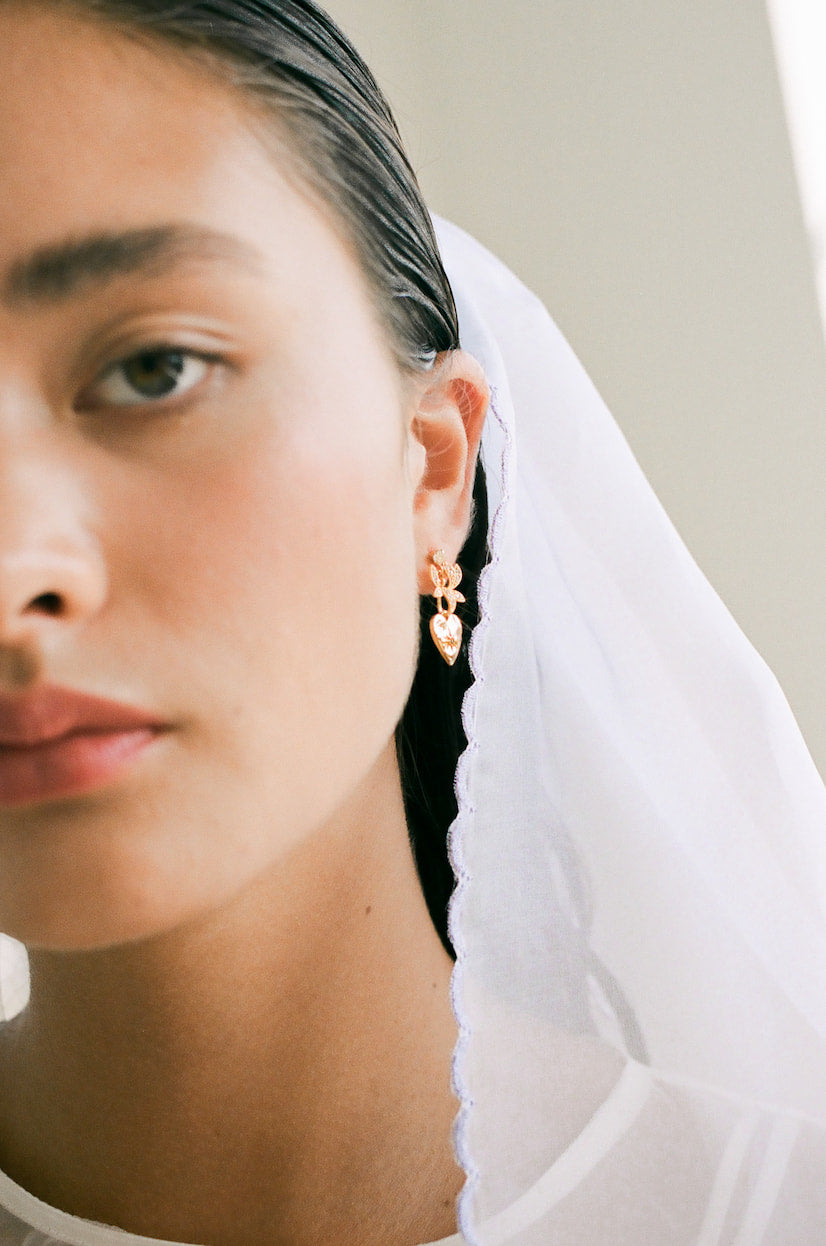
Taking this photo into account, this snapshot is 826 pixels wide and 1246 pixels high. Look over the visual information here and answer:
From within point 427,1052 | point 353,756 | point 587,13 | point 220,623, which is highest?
point 587,13

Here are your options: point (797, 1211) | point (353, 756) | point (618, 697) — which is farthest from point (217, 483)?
point (797, 1211)

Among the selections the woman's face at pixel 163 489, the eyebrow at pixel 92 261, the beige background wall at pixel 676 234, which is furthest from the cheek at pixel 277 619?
the beige background wall at pixel 676 234

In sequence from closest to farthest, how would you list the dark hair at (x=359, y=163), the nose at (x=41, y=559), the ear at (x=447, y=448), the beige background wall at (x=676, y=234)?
the nose at (x=41, y=559)
the dark hair at (x=359, y=163)
the ear at (x=447, y=448)
the beige background wall at (x=676, y=234)

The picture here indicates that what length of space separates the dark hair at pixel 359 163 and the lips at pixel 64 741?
0.34 meters

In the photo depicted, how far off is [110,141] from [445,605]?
1.28ft

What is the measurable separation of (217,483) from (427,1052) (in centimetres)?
43

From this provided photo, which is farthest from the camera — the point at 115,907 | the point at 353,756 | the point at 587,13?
the point at 587,13

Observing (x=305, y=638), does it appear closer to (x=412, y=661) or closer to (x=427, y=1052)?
(x=412, y=661)

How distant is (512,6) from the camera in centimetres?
Result: 158

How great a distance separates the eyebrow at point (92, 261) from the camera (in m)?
0.65

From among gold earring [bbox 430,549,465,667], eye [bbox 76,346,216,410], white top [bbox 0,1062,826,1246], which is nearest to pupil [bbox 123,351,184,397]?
eye [bbox 76,346,216,410]

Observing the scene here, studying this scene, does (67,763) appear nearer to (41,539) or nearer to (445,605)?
(41,539)

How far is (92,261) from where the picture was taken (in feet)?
2.14

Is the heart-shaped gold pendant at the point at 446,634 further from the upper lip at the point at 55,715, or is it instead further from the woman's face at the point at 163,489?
the upper lip at the point at 55,715
